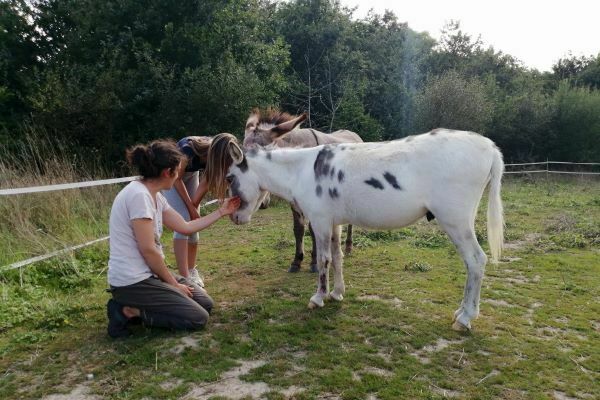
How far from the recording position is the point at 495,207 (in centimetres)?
369

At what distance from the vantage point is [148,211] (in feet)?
10.6

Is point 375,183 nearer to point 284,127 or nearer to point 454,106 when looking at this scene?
point 284,127

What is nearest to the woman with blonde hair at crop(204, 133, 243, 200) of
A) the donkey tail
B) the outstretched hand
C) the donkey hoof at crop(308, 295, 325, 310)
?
the outstretched hand

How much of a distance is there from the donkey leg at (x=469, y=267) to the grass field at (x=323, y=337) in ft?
0.44

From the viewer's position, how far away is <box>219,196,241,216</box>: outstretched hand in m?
4.11

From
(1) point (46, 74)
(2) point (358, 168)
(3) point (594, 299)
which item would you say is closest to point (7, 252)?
(2) point (358, 168)

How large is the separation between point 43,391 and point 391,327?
272 cm

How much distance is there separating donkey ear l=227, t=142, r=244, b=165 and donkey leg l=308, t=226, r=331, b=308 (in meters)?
1.11

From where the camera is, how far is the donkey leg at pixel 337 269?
4.29m

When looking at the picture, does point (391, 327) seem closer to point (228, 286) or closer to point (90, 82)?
point (228, 286)

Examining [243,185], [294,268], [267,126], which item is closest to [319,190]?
[243,185]

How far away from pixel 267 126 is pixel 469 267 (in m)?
3.20

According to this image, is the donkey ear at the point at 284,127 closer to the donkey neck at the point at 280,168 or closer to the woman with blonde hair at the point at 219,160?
the donkey neck at the point at 280,168

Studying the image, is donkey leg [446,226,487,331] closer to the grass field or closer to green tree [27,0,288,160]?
the grass field
